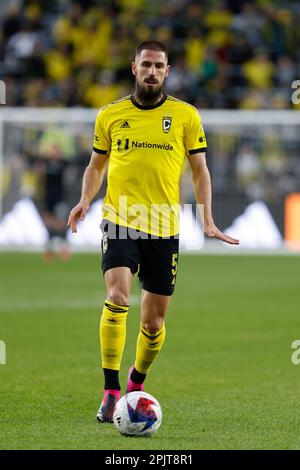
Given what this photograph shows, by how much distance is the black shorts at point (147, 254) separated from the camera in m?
7.04

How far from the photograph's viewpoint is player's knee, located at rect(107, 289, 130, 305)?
22.6 ft

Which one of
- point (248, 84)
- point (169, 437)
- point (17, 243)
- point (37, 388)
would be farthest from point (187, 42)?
point (169, 437)

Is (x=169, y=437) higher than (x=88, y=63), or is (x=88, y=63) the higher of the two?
(x=88, y=63)

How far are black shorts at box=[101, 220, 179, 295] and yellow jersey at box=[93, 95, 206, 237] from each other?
55mm

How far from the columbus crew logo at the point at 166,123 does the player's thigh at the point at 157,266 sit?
72cm

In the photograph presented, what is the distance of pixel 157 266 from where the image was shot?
7086mm

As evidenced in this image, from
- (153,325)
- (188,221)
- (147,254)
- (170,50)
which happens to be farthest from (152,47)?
(170,50)

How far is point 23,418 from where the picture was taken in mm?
6914

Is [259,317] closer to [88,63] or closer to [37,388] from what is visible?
[37,388]

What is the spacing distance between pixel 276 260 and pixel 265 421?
13830 mm

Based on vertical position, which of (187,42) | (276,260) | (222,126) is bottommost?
(276,260)

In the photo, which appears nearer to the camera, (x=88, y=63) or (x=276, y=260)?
(x=276, y=260)
